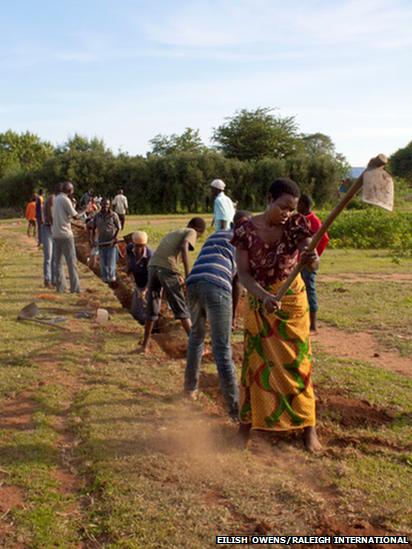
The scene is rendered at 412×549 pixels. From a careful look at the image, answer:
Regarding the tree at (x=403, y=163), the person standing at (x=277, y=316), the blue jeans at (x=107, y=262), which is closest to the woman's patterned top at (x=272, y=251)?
the person standing at (x=277, y=316)

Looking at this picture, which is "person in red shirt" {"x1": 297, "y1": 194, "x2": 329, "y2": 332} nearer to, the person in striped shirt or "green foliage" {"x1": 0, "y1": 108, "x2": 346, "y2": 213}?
the person in striped shirt

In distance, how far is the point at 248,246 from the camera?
4.42 metres

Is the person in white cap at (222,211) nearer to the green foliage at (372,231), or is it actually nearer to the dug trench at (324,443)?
the dug trench at (324,443)

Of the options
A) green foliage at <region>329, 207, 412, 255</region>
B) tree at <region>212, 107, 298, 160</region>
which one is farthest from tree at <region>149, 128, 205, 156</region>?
green foliage at <region>329, 207, 412, 255</region>

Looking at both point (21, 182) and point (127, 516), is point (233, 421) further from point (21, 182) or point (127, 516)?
point (21, 182)

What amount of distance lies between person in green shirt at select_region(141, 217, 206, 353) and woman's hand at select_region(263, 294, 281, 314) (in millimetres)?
2452

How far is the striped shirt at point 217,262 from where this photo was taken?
5.24m

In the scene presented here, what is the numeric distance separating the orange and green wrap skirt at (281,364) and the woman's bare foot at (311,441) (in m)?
0.12

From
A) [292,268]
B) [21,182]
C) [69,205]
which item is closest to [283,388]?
[292,268]

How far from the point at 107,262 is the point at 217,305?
299 inches

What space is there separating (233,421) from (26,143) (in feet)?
209

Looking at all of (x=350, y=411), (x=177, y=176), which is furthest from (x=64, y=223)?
(x=177, y=176)

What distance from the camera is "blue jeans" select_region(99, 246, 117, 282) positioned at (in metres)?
12.3

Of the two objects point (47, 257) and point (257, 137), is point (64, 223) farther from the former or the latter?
point (257, 137)
